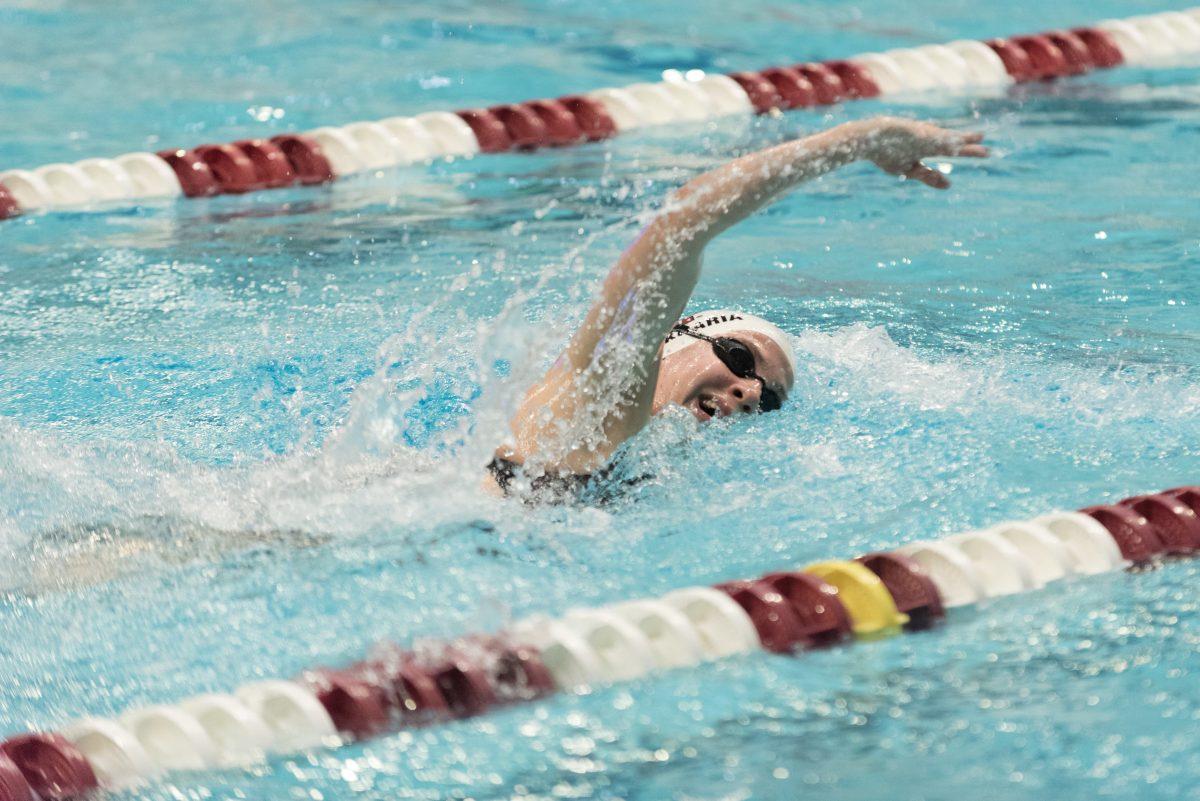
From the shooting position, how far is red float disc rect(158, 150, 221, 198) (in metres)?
5.62

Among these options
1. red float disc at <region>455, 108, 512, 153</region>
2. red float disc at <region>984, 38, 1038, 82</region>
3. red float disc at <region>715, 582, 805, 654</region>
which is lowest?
red float disc at <region>715, 582, 805, 654</region>

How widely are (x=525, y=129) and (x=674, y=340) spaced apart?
3025mm

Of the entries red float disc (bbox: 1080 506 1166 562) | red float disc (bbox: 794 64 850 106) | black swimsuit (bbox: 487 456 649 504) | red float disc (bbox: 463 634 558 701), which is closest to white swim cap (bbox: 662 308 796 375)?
black swimsuit (bbox: 487 456 649 504)

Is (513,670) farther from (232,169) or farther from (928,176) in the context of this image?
(232,169)

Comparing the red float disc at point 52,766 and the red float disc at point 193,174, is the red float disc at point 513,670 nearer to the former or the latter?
the red float disc at point 52,766

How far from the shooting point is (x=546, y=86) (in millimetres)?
7121

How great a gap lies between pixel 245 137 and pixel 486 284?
2153mm

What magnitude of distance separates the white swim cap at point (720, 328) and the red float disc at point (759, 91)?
331cm

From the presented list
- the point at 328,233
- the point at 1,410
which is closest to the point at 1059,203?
the point at 328,233

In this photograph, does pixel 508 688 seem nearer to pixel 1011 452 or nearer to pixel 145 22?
pixel 1011 452

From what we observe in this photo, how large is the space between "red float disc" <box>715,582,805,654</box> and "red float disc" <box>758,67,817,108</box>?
166 inches

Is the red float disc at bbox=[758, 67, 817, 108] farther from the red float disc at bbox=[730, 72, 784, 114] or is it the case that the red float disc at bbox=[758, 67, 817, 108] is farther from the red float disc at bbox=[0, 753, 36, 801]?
the red float disc at bbox=[0, 753, 36, 801]

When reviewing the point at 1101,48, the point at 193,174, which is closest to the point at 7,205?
the point at 193,174

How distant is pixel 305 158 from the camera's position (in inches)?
228
